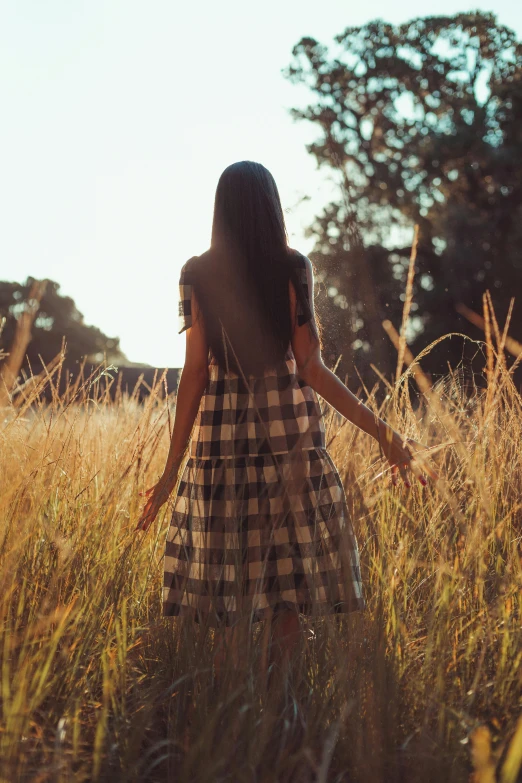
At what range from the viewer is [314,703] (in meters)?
1.32

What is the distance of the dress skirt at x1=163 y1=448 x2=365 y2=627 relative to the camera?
1610 mm

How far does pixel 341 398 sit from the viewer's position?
65.7 inches

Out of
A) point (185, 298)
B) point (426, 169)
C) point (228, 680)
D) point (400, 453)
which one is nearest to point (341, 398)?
point (400, 453)

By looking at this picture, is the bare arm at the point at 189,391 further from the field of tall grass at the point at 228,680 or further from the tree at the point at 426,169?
the tree at the point at 426,169

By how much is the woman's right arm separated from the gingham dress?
4 cm

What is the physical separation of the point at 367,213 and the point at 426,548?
48.5 feet

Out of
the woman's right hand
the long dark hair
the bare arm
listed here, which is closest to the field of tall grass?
the woman's right hand

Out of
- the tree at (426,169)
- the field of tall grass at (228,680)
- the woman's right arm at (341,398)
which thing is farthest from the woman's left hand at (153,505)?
the tree at (426,169)

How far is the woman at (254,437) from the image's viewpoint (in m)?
1.62

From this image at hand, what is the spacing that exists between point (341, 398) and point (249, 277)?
1.31ft

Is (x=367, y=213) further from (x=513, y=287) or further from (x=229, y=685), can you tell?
(x=229, y=685)

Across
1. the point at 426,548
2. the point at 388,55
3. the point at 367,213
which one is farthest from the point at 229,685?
the point at 388,55

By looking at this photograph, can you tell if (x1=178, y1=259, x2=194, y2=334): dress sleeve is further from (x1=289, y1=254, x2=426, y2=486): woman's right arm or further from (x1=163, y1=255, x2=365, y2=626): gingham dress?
(x1=289, y1=254, x2=426, y2=486): woman's right arm

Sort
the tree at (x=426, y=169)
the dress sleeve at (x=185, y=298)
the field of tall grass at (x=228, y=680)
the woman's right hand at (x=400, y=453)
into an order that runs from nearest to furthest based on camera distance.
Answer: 1. the field of tall grass at (x=228, y=680)
2. the woman's right hand at (x=400, y=453)
3. the dress sleeve at (x=185, y=298)
4. the tree at (x=426, y=169)
